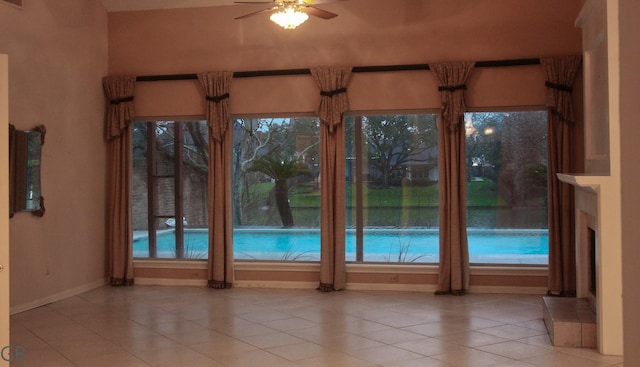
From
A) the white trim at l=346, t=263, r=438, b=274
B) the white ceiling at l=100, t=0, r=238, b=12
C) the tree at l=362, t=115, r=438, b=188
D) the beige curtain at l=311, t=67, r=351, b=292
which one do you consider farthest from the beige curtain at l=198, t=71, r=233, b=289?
the tree at l=362, t=115, r=438, b=188

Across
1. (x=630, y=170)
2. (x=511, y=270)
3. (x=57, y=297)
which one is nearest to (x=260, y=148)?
(x=57, y=297)

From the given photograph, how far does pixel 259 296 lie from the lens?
7969 mm

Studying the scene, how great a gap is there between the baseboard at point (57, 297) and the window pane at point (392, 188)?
11.5ft

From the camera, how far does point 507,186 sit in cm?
813

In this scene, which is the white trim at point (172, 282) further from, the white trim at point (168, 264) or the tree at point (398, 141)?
the tree at point (398, 141)

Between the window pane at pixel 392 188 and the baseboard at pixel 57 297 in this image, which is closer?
the baseboard at pixel 57 297

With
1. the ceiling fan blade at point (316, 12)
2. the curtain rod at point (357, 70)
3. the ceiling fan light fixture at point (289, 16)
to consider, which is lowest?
the ceiling fan light fixture at point (289, 16)

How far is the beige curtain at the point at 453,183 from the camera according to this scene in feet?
25.8

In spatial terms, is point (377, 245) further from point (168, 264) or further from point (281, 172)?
point (168, 264)

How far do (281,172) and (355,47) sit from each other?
2021 mm

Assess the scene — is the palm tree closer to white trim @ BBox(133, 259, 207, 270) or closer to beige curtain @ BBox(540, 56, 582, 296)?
white trim @ BBox(133, 259, 207, 270)

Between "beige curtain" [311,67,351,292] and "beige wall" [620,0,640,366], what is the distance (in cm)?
737

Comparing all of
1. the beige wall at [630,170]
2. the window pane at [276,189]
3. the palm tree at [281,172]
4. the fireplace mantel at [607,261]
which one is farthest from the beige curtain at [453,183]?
the beige wall at [630,170]

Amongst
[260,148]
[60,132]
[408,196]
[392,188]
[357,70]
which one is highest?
[357,70]
